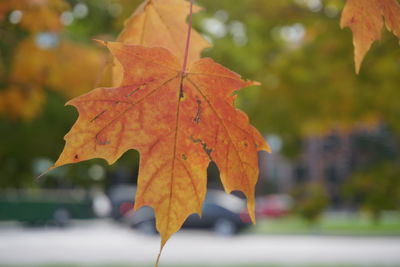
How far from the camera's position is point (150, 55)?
108cm

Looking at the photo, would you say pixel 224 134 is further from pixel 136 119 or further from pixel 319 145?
pixel 319 145

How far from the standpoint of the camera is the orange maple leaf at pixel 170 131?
1.00 metres

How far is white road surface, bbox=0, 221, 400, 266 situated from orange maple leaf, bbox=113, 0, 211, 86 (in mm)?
8545

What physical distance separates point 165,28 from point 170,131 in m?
0.50

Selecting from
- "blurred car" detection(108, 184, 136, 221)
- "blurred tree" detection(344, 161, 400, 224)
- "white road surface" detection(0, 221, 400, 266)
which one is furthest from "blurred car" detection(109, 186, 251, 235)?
"blurred tree" detection(344, 161, 400, 224)

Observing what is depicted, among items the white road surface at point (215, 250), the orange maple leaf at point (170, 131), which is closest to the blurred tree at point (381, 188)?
the orange maple leaf at point (170, 131)

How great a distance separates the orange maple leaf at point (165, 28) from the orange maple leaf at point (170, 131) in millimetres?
337

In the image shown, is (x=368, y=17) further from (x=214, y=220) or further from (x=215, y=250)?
(x=214, y=220)

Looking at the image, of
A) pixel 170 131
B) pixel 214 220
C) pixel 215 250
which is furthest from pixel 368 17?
pixel 214 220

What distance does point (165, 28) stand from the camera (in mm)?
1450

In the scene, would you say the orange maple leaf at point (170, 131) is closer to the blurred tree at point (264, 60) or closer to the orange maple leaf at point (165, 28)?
the orange maple leaf at point (165, 28)

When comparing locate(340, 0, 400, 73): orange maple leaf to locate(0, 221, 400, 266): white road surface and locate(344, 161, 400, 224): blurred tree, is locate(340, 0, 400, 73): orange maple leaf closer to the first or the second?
locate(344, 161, 400, 224): blurred tree

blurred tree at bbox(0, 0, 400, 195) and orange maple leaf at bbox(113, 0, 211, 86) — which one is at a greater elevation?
blurred tree at bbox(0, 0, 400, 195)

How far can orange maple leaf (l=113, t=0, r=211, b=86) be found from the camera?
4.65ft
